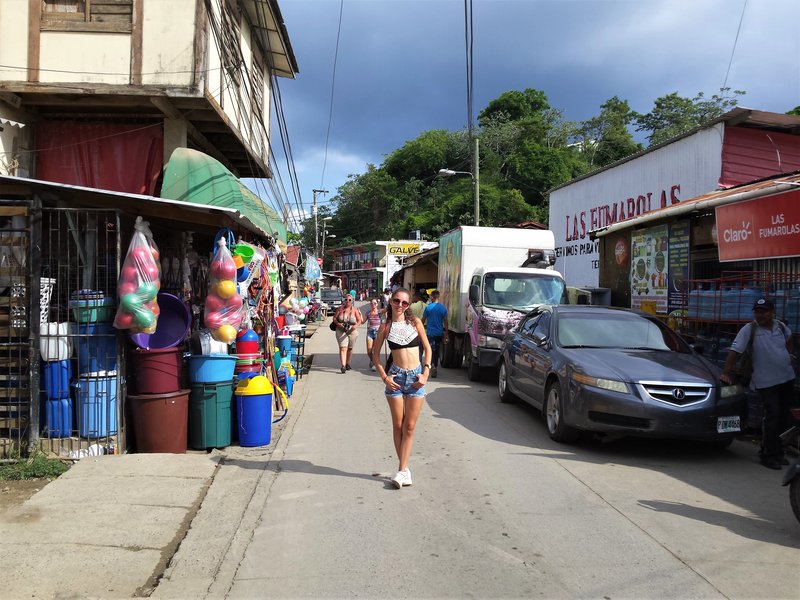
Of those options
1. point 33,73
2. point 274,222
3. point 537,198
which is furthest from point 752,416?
point 537,198


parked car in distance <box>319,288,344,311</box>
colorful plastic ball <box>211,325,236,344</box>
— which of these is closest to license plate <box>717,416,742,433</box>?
colorful plastic ball <box>211,325,236,344</box>

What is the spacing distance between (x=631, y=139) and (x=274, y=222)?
4729 centimetres

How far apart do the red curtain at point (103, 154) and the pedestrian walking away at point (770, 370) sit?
9.88 m

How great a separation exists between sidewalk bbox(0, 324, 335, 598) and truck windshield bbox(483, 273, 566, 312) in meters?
7.20

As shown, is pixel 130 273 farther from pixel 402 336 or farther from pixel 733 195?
pixel 733 195

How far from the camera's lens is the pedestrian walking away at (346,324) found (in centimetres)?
1407

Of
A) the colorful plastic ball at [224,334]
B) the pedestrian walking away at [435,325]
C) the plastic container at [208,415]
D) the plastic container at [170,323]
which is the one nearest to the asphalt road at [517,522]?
the plastic container at [208,415]

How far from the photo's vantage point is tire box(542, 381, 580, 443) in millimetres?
7316

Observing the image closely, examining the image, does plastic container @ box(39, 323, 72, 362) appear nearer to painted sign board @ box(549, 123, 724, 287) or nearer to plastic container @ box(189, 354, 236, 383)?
plastic container @ box(189, 354, 236, 383)

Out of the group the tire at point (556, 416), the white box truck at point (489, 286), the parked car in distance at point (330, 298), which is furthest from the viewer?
the parked car in distance at point (330, 298)

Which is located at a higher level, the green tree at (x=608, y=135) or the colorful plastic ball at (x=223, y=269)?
the green tree at (x=608, y=135)

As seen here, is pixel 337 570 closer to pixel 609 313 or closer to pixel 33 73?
pixel 609 313

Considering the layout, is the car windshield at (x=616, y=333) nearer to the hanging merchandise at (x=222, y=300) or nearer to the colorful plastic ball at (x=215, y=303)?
the hanging merchandise at (x=222, y=300)

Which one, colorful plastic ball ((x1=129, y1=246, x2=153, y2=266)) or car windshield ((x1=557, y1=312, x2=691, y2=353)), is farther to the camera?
car windshield ((x1=557, y1=312, x2=691, y2=353))
